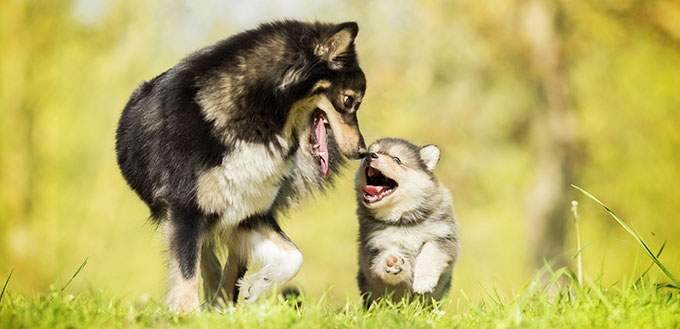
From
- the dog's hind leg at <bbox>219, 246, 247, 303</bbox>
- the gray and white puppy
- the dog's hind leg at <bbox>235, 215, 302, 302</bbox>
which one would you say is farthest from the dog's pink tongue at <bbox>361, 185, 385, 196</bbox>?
the dog's hind leg at <bbox>219, 246, 247, 303</bbox>

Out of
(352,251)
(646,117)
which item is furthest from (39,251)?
(646,117)

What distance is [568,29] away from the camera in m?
13.7

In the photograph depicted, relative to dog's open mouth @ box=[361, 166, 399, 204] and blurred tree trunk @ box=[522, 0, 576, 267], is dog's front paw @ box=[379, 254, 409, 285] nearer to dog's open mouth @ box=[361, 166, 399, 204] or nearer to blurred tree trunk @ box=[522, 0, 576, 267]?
dog's open mouth @ box=[361, 166, 399, 204]

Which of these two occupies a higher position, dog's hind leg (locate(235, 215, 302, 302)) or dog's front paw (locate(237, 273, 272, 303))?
dog's hind leg (locate(235, 215, 302, 302))

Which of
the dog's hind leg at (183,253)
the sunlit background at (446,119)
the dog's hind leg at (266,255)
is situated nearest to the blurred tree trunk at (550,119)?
the sunlit background at (446,119)

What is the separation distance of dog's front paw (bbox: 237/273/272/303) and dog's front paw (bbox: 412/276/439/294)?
96cm

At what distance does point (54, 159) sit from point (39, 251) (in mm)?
1798

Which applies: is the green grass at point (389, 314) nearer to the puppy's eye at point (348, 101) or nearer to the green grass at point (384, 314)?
the green grass at point (384, 314)

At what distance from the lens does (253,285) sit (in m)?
4.81

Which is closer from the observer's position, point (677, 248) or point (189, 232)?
point (189, 232)

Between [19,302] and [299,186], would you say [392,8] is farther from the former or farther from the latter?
[19,302]

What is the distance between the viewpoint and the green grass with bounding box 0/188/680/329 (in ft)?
11.2

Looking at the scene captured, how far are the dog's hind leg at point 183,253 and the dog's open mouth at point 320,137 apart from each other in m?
0.86

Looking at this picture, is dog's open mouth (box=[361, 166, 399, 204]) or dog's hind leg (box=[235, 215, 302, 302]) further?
dog's open mouth (box=[361, 166, 399, 204])
